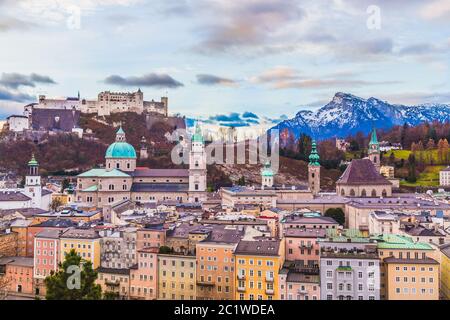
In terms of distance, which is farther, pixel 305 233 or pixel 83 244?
pixel 83 244

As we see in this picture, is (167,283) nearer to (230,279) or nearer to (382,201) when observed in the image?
(230,279)

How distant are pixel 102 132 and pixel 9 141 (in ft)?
54.5

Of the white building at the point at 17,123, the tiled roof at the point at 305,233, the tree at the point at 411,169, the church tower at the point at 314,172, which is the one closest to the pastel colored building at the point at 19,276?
the tiled roof at the point at 305,233

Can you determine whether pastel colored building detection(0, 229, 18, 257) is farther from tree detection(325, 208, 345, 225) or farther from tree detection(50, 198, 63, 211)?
tree detection(325, 208, 345, 225)

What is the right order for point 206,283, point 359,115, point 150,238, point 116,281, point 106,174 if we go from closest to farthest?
point 206,283 < point 116,281 < point 150,238 < point 106,174 < point 359,115

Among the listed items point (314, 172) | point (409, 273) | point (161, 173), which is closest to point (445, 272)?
point (409, 273)

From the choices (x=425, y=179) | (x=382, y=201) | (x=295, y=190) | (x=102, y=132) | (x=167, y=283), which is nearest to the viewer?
(x=167, y=283)

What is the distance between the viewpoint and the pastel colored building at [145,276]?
26562mm

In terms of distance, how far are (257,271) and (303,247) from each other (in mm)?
4355

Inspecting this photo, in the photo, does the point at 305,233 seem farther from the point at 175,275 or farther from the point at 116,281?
the point at 116,281

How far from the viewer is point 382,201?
151ft

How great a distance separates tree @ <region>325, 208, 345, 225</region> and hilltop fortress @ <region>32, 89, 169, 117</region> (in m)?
63.0

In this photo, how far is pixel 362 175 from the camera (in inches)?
2228
